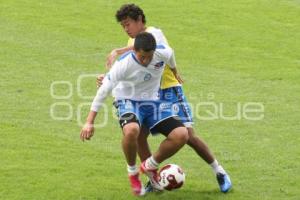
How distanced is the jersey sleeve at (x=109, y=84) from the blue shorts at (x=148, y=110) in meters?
0.30

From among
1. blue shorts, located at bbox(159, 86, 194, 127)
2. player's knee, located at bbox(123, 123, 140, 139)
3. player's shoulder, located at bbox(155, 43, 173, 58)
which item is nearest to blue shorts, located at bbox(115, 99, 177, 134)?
blue shorts, located at bbox(159, 86, 194, 127)

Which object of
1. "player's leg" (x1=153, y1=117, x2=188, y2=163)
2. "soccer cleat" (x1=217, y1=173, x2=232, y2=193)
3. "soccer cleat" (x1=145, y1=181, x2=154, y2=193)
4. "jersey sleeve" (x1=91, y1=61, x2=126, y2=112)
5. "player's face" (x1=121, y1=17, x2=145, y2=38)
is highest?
"player's face" (x1=121, y1=17, x2=145, y2=38)

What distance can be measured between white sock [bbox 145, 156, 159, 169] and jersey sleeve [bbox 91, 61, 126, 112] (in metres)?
0.82

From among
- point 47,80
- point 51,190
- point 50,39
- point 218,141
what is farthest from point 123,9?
point 50,39

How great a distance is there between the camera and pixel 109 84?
25.9ft

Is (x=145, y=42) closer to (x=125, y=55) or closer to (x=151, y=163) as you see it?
(x=125, y=55)

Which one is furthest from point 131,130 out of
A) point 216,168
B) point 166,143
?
point 216,168

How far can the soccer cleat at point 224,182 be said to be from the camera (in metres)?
8.41

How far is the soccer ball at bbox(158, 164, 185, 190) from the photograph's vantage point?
829cm

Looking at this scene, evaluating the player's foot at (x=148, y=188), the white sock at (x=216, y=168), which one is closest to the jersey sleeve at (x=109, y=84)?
the player's foot at (x=148, y=188)

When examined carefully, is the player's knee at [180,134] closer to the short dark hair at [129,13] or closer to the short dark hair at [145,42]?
the short dark hair at [145,42]

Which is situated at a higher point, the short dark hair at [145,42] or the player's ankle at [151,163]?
the short dark hair at [145,42]

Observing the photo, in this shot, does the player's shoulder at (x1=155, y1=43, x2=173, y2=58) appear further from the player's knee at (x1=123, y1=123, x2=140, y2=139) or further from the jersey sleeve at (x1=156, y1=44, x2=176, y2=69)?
the player's knee at (x1=123, y1=123, x2=140, y2=139)

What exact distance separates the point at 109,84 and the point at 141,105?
472 mm
